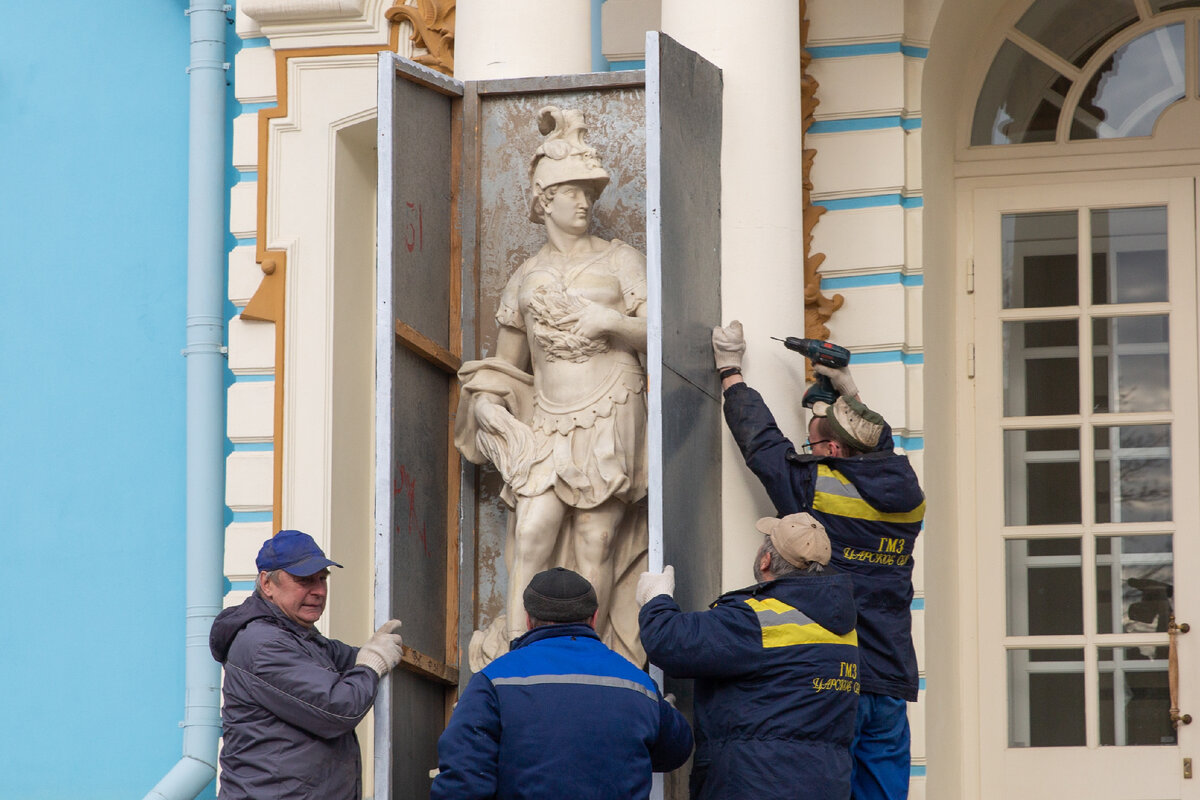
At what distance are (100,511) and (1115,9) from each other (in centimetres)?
531

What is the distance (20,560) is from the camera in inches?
404

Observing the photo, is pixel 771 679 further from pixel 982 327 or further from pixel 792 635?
pixel 982 327

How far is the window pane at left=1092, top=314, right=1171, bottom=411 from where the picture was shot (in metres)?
9.29

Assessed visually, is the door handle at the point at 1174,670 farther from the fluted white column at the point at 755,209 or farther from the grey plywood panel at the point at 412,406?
the grey plywood panel at the point at 412,406

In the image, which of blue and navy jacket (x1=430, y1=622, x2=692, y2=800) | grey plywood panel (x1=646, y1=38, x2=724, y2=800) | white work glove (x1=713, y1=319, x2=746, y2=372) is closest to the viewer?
blue and navy jacket (x1=430, y1=622, x2=692, y2=800)

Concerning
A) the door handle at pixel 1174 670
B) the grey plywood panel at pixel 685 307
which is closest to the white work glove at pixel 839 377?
the grey plywood panel at pixel 685 307

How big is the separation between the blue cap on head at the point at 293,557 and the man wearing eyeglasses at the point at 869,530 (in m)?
1.58

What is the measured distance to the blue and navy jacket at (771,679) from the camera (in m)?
6.28

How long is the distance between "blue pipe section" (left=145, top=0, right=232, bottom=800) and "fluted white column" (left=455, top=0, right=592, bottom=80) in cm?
248

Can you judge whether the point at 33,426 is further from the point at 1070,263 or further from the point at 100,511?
the point at 1070,263

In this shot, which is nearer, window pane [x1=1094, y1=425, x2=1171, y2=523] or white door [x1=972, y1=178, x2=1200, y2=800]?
white door [x1=972, y1=178, x2=1200, y2=800]

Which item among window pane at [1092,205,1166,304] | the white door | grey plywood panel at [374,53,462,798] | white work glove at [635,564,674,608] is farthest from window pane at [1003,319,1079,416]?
white work glove at [635,564,674,608]

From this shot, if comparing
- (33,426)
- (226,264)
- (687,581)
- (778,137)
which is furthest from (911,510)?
(33,426)

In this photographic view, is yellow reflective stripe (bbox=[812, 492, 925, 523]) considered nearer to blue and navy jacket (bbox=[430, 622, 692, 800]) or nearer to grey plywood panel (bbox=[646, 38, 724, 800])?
grey plywood panel (bbox=[646, 38, 724, 800])
